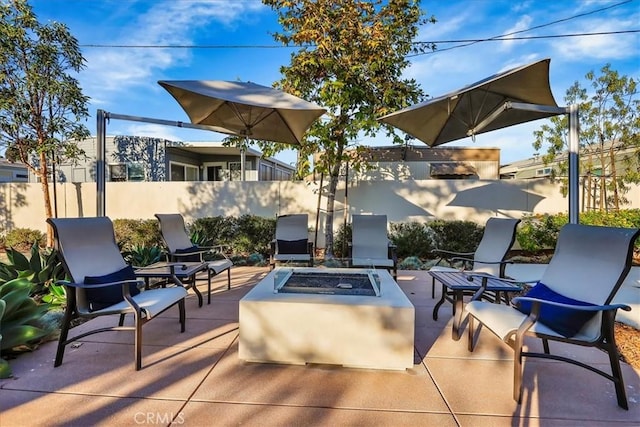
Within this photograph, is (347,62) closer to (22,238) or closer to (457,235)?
(457,235)

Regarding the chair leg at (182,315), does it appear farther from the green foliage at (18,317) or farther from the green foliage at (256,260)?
the green foliage at (256,260)

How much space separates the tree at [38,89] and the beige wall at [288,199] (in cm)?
119

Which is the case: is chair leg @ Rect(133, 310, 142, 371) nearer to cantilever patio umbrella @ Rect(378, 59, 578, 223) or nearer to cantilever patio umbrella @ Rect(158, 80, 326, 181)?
cantilever patio umbrella @ Rect(158, 80, 326, 181)

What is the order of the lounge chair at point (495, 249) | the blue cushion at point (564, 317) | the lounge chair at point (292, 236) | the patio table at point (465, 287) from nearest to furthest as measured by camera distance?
the blue cushion at point (564, 317), the patio table at point (465, 287), the lounge chair at point (495, 249), the lounge chair at point (292, 236)

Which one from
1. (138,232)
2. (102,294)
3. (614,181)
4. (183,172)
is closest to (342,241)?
(138,232)

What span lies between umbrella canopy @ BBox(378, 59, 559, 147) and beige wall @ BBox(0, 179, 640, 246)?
8.47ft

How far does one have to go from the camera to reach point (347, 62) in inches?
234

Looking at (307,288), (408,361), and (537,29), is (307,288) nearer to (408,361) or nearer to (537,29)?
(408,361)

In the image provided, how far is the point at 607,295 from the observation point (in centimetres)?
223

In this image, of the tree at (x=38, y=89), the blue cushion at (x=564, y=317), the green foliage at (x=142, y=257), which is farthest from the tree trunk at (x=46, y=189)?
the blue cushion at (x=564, y=317)

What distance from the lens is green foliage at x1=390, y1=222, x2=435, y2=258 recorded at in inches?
274

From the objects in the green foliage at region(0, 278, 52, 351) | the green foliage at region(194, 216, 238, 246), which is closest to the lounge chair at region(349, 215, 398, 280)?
the green foliage at region(194, 216, 238, 246)

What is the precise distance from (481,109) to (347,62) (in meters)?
2.72

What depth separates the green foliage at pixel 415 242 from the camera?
6961 mm
